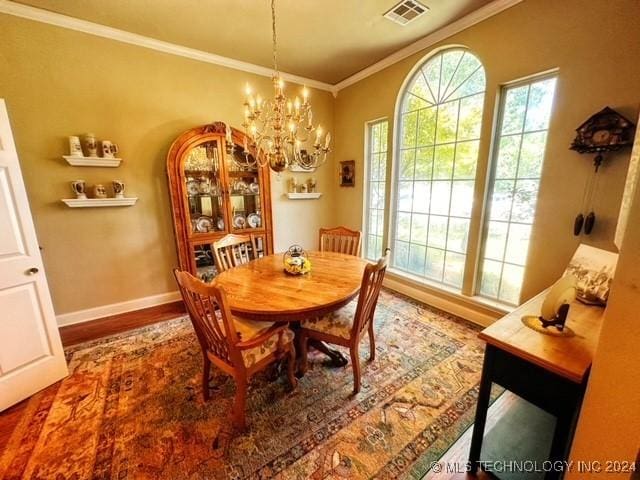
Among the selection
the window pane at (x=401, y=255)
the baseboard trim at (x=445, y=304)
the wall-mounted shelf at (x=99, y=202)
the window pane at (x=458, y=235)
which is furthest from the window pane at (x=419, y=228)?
the wall-mounted shelf at (x=99, y=202)

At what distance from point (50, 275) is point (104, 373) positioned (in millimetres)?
1372

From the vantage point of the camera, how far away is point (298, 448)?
1421 millimetres

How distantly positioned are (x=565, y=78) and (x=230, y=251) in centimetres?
312

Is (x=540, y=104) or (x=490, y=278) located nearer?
(x=540, y=104)

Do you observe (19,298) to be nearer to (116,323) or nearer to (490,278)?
(116,323)

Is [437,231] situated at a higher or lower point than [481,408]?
higher

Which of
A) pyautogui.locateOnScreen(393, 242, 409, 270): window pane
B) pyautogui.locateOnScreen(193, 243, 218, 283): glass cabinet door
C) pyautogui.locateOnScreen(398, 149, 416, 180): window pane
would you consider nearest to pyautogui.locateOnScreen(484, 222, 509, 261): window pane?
pyautogui.locateOnScreen(393, 242, 409, 270): window pane

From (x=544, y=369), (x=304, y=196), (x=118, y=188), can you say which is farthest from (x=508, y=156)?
(x=118, y=188)

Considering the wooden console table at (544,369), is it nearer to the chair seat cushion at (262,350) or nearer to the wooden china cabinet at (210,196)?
the chair seat cushion at (262,350)

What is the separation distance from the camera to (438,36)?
264cm

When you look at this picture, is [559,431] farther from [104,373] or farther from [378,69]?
[378,69]

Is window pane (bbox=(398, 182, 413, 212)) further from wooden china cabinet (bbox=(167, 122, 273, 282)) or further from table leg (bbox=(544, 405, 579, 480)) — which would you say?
table leg (bbox=(544, 405, 579, 480))

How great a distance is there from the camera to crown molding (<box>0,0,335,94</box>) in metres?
2.21

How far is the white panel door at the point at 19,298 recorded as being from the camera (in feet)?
5.45
